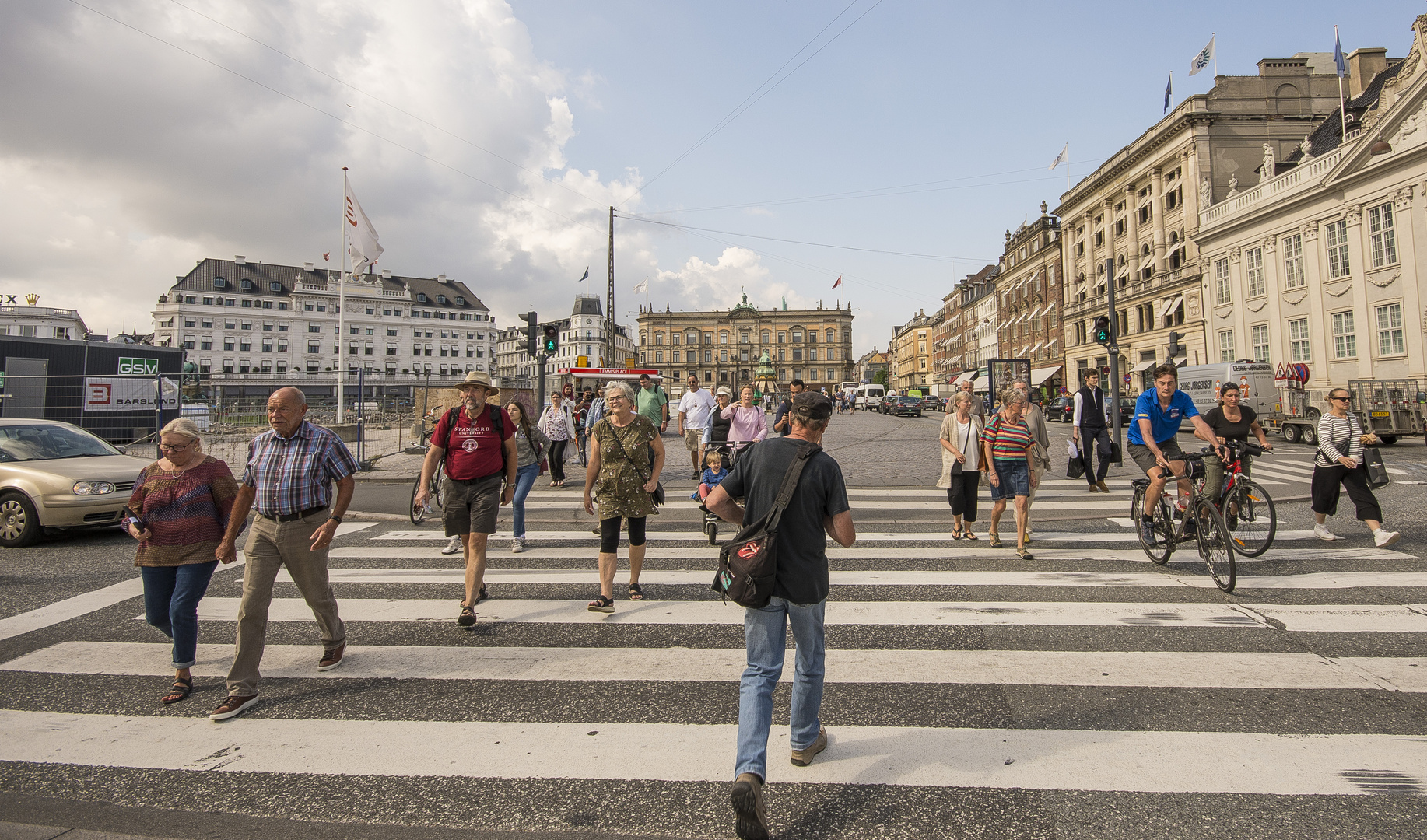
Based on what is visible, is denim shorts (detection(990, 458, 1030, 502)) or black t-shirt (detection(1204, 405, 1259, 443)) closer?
black t-shirt (detection(1204, 405, 1259, 443))

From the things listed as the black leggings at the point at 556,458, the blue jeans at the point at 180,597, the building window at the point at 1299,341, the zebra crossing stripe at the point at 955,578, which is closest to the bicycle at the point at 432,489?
the zebra crossing stripe at the point at 955,578

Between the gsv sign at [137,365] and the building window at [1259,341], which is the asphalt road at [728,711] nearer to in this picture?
the gsv sign at [137,365]

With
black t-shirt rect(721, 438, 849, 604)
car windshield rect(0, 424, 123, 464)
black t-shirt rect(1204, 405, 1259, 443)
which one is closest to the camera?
black t-shirt rect(721, 438, 849, 604)

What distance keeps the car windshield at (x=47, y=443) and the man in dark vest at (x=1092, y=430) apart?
1379 centimetres

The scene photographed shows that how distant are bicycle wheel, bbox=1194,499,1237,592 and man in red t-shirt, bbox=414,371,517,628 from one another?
5619 millimetres

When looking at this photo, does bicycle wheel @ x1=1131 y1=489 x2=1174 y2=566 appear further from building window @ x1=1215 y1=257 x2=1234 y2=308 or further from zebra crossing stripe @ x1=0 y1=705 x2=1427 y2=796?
building window @ x1=1215 y1=257 x2=1234 y2=308

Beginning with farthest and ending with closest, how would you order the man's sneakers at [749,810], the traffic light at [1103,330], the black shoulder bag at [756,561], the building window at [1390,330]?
the building window at [1390,330] < the traffic light at [1103,330] < the black shoulder bag at [756,561] < the man's sneakers at [749,810]

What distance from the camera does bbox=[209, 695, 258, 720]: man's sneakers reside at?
3.92 meters

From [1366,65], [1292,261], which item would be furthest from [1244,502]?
[1366,65]

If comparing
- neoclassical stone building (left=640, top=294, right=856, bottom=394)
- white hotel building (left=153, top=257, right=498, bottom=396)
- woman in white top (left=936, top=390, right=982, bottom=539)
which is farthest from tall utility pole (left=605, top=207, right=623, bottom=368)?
neoclassical stone building (left=640, top=294, right=856, bottom=394)

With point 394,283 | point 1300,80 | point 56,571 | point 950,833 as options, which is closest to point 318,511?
point 950,833

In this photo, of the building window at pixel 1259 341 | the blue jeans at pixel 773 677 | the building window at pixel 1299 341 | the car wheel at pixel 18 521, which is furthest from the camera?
the building window at pixel 1259 341

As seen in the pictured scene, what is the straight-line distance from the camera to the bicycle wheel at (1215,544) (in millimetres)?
5945

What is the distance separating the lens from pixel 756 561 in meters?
2.98
